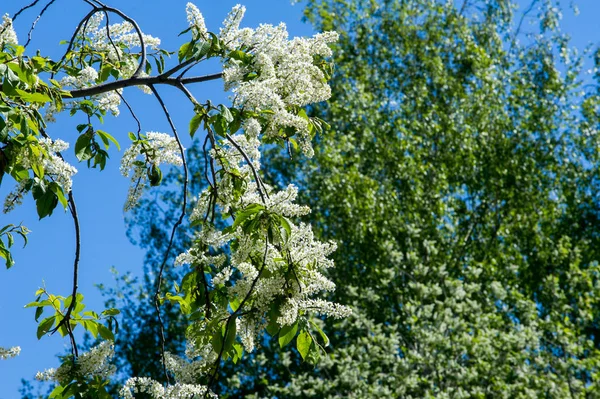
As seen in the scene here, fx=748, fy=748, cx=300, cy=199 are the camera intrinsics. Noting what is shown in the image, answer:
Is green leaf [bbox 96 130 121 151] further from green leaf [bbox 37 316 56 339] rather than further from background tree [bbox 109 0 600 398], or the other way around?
background tree [bbox 109 0 600 398]

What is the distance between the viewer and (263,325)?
2775 millimetres

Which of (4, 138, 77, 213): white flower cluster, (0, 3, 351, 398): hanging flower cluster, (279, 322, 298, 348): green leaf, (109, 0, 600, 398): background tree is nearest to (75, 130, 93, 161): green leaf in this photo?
(0, 3, 351, 398): hanging flower cluster

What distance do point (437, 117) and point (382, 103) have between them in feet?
3.93

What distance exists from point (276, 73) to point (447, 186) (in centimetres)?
1166

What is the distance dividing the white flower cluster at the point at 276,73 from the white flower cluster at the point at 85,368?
108 cm

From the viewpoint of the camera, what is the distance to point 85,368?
2.91 meters


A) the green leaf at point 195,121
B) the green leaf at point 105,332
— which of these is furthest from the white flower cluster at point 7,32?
the green leaf at point 105,332

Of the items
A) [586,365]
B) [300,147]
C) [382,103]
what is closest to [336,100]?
[382,103]

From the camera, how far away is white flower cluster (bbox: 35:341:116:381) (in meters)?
2.91

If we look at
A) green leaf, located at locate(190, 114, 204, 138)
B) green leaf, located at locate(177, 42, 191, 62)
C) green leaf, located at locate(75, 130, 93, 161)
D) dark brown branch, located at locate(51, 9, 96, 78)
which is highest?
dark brown branch, located at locate(51, 9, 96, 78)

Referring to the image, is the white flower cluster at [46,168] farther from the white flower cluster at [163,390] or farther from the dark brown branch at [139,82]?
the white flower cluster at [163,390]

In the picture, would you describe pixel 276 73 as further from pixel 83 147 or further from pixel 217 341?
pixel 217 341

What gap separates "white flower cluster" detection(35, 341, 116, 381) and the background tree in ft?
24.9

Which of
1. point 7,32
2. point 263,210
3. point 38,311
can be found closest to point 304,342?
point 263,210
